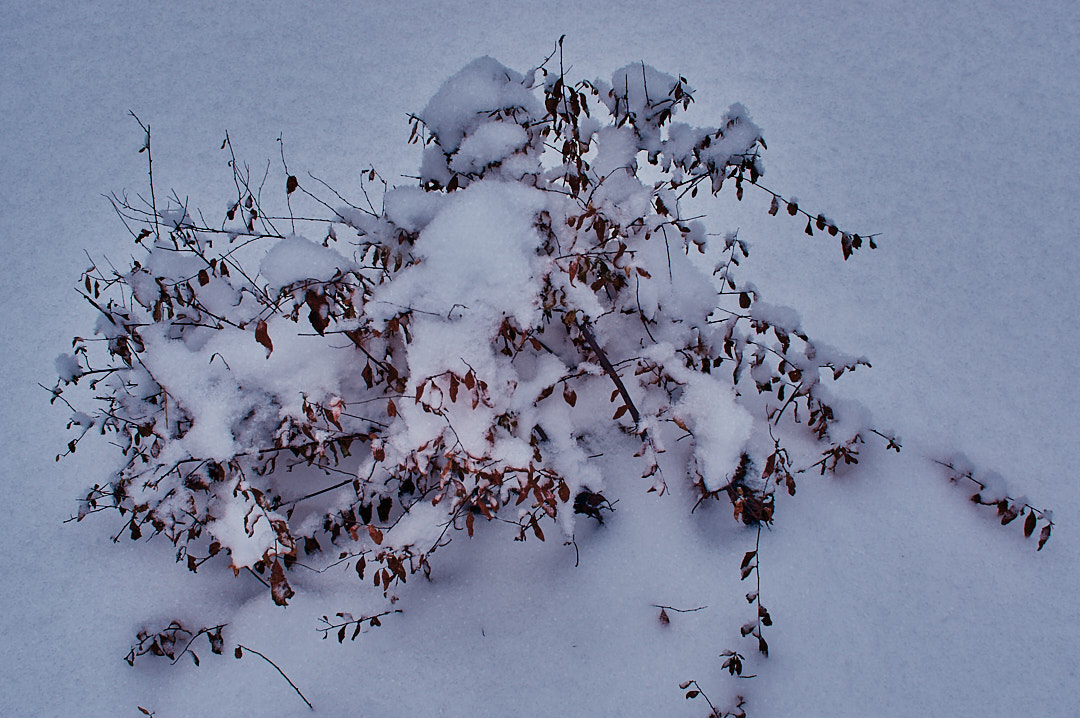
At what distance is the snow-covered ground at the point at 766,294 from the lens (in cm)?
148

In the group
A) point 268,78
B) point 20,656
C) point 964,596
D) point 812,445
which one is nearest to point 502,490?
point 812,445

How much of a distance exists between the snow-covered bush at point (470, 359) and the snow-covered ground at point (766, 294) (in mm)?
137

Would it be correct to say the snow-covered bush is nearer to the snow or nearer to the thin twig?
the snow

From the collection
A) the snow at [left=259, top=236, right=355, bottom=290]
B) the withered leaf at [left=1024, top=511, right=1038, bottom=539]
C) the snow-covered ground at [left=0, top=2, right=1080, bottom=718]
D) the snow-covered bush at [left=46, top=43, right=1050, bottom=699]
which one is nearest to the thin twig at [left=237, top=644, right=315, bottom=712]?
the snow-covered ground at [left=0, top=2, right=1080, bottom=718]

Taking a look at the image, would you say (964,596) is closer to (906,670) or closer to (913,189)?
(906,670)

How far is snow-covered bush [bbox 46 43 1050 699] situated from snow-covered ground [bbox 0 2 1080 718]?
137mm

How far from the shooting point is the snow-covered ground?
4.87ft

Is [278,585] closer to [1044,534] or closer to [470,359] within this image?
[470,359]

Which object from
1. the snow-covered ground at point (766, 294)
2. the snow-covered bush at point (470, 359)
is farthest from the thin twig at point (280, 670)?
the snow-covered bush at point (470, 359)

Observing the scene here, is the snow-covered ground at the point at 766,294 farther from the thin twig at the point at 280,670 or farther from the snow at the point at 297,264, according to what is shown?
the snow at the point at 297,264

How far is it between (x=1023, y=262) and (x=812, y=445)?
4.19 feet

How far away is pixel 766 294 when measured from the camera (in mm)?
2330

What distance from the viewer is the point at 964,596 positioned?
1.57m

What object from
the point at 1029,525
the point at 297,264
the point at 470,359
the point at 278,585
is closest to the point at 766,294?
the point at 1029,525
